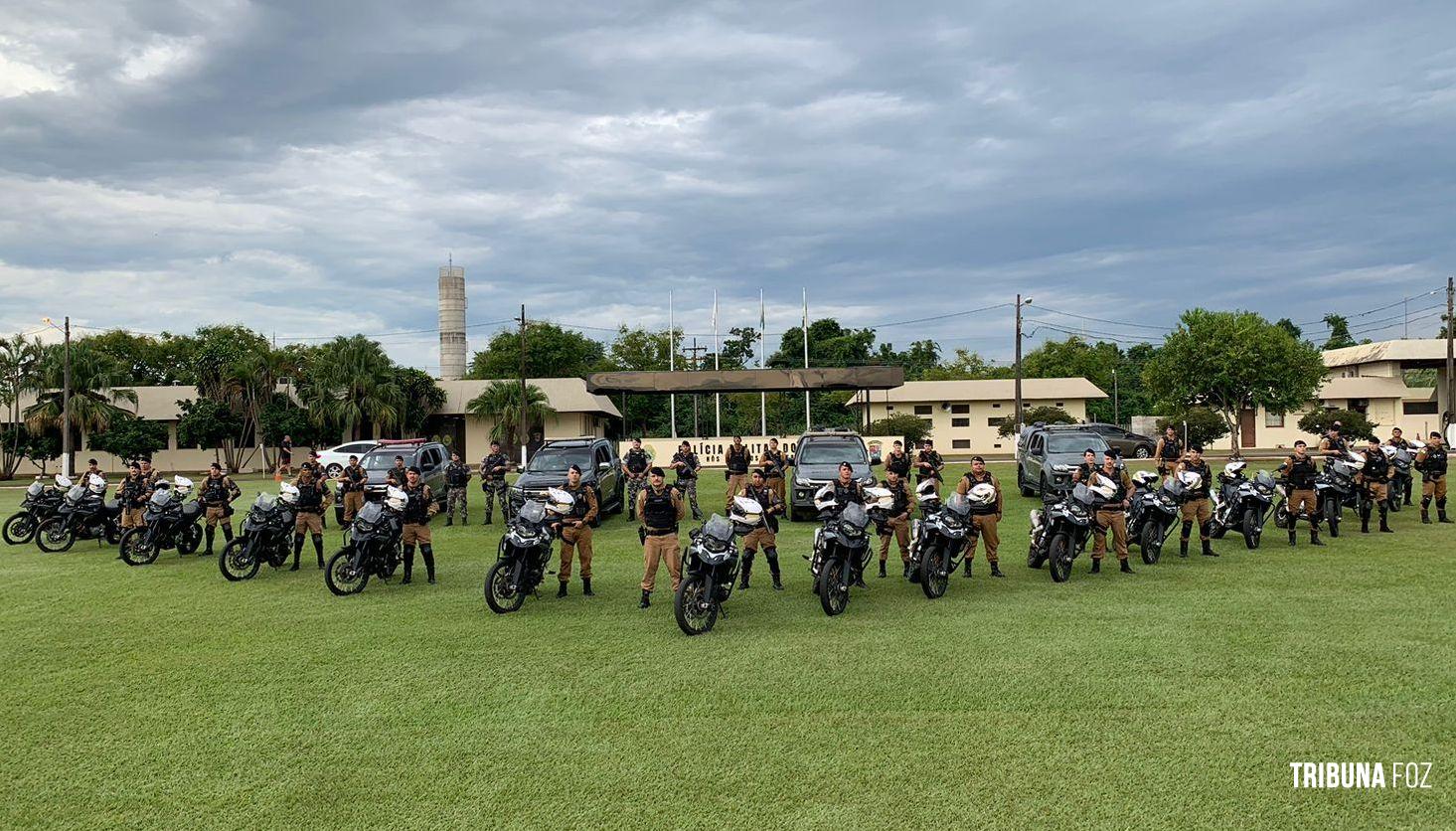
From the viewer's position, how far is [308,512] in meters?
14.5

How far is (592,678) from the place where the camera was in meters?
8.08

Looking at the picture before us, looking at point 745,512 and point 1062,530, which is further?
point 1062,530

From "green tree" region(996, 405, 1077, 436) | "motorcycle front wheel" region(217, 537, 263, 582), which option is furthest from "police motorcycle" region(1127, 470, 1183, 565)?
"green tree" region(996, 405, 1077, 436)

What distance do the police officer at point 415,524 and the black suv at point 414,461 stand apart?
8.61 m

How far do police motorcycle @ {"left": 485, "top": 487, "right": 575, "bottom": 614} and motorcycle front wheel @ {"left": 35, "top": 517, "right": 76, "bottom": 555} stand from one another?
1021cm

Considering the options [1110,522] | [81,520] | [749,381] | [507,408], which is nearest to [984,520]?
[1110,522]

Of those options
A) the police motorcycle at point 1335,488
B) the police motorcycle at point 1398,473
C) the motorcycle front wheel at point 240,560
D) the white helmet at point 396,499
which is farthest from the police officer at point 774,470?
the police motorcycle at point 1398,473

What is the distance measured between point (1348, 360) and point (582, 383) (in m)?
44.1

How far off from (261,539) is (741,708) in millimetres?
9192

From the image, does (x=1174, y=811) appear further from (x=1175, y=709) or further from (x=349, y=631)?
(x=349, y=631)

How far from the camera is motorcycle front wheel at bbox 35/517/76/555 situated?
1686 cm

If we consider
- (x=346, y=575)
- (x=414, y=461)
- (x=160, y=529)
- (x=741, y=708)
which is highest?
(x=414, y=461)

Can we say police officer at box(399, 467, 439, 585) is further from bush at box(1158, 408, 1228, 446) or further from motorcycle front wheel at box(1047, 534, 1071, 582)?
bush at box(1158, 408, 1228, 446)

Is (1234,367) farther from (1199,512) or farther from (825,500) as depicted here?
(825,500)
